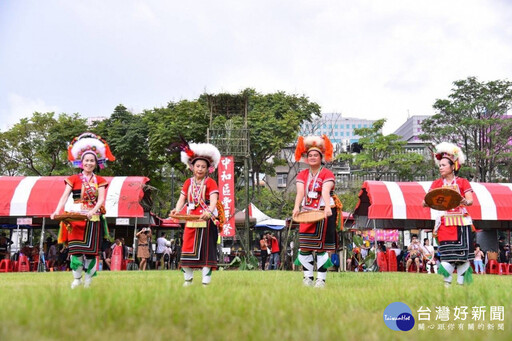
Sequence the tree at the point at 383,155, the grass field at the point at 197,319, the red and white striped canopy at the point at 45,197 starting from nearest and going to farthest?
the grass field at the point at 197,319
the red and white striped canopy at the point at 45,197
the tree at the point at 383,155

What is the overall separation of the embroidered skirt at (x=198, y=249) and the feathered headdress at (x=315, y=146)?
1.86m

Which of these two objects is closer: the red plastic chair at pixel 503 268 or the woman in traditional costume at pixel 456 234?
the woman in traditional costume at pixel 456 234

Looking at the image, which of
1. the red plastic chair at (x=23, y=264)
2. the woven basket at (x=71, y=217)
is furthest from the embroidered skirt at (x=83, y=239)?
the red plastic chair at (x=23, y=264)

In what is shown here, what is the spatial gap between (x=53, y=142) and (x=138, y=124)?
222 inches

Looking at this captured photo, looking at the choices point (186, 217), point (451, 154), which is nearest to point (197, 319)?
point (186, 217)

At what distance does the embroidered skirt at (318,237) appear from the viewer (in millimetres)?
7629

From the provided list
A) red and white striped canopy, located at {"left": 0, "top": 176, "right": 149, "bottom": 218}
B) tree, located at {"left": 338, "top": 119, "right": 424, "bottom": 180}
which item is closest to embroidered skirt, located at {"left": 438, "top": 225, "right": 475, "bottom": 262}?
red and white striped canopy, located at {"left": 0, "top": 176, "right": 149, "bottom": 218}

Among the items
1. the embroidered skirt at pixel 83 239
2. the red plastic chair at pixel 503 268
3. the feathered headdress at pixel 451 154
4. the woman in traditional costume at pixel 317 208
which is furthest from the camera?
the red plastic chair at pixel 503 268

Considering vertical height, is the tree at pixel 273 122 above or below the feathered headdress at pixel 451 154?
above

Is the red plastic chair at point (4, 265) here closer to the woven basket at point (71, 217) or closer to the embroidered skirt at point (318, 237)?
the woven basket at point (71, 217)

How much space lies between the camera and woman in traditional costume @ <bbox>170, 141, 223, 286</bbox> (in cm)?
733

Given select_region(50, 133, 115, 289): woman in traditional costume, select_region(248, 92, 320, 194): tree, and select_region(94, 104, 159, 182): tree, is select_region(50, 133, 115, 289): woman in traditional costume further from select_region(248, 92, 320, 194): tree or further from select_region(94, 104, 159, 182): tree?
select_region(94, 104, 159, 182): tree

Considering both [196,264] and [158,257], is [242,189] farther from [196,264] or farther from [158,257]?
[196,264]

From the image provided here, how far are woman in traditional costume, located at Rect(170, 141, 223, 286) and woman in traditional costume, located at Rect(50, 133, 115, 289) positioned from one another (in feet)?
3.76
